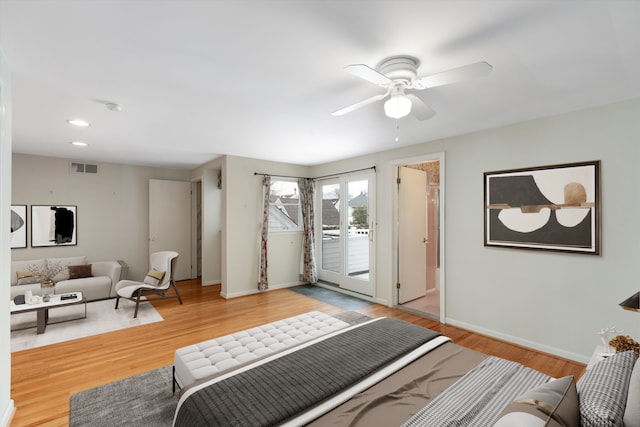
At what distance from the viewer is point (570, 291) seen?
2.90m

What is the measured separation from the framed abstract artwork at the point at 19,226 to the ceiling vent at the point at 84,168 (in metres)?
0.98

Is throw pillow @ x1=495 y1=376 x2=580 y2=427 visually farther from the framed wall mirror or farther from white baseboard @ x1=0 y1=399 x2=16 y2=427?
the framed wall mirror

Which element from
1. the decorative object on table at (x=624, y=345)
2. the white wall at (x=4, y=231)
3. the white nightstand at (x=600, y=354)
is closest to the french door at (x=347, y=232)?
the white nightstand at (x=600, y=354)

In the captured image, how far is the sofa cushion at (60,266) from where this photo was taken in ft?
16.0

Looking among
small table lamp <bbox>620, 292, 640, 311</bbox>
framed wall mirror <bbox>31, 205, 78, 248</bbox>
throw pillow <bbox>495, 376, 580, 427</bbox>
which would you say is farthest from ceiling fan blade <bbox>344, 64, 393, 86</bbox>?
framed wall mirror <bbox>31, 205, 78, 248</bbox>

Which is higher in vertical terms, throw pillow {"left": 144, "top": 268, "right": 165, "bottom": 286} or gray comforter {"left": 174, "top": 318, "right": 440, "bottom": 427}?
gray comforter {"left": 174, "top": 318, "right": 440, "bottom": 427}

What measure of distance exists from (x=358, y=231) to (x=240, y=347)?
3.40 metres

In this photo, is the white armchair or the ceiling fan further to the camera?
the white armchair

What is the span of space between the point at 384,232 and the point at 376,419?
140 inches

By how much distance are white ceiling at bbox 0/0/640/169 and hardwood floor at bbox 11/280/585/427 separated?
2489 millimetres

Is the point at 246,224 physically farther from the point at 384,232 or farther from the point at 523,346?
the point at 523,346

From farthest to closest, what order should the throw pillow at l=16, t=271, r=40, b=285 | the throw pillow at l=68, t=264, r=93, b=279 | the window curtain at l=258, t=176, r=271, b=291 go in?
the window curtain at l=258, t=176, r=271, b=291
the throw pillow at l=68, t=264, r=93, b=279
the throw pillow at l=16, t=271, r=40, b=285

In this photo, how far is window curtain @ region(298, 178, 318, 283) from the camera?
6.02m

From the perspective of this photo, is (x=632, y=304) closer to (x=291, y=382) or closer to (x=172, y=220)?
(x=291, y=382)
